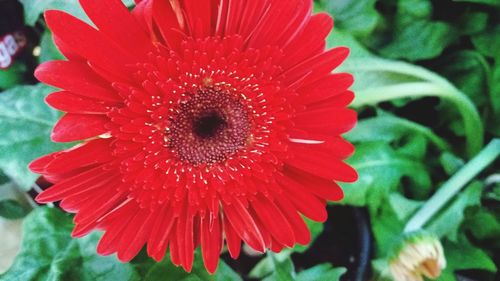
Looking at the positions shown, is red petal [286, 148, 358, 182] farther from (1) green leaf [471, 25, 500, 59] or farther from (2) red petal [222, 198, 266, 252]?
(1) green leaf [471, 25, 500, 59]

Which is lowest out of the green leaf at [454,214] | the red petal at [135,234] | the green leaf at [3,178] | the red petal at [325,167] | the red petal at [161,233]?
the green leaf at [454,214]

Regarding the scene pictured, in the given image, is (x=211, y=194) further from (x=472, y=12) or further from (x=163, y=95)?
(x=472, y=12)

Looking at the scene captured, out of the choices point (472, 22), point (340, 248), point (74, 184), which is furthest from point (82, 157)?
point (472, 22)

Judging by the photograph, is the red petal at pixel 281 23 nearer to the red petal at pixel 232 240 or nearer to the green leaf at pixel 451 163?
the red petal at pixel 232 240

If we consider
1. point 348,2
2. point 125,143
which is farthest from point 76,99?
point 348,2

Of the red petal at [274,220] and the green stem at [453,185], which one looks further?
the green stem at [453,185]

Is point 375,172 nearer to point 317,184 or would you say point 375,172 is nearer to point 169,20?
point 317,184

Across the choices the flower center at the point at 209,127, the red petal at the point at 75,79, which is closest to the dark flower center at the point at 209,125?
the flower center at the point at 209,127
